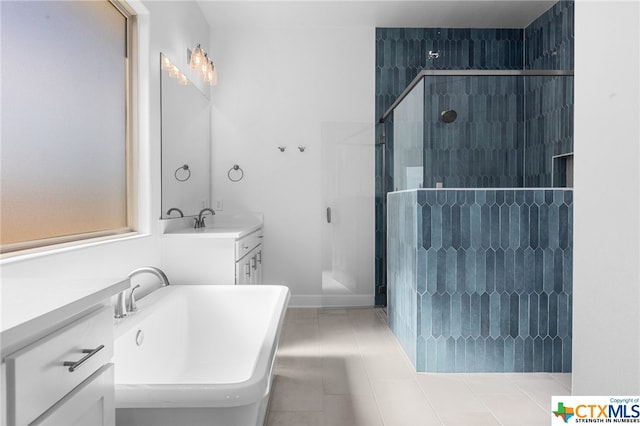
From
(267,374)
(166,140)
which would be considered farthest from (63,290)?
(166,140)

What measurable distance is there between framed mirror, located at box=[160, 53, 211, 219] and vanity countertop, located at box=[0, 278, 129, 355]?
7.01ft

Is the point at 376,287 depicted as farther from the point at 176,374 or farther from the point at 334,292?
the point at 176,374

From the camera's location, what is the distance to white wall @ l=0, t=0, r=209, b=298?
2.14m

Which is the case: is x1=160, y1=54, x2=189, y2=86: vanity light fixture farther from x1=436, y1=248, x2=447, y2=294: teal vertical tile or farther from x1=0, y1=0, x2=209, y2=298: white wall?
x1=436, y1=248, x2=447, y2=294: teal vertical tile

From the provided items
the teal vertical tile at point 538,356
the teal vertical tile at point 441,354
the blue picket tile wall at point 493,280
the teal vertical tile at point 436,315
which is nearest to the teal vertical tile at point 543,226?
the blue picket tile wall at point 493,280

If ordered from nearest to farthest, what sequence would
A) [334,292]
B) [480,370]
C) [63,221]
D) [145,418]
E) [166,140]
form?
[145,418] < [63,221] < [480,370] < [166,140] < [334,292]

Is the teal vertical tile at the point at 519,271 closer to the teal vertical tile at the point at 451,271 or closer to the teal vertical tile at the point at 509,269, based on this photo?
the teal vertical tile at the point at 509,269

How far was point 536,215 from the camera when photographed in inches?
111

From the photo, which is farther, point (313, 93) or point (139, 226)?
point (313, 93)

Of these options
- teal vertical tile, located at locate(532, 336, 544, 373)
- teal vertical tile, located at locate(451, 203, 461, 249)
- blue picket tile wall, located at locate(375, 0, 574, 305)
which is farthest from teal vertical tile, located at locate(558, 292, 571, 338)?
blue picket tile wall, located at locate(375, 0, 574, 305)

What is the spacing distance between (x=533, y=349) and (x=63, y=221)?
2.75 meters

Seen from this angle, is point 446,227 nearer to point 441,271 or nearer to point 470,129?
point 441,271

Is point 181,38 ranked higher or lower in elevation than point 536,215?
higher

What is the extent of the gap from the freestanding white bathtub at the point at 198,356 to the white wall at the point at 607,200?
2.92 ft
